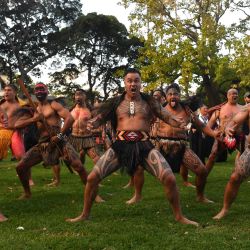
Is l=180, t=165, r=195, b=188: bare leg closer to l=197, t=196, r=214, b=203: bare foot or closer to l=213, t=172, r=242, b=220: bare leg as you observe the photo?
l=197, t=196, r=214, b=203: bare foot

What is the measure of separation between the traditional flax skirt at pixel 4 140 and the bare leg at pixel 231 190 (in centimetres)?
331

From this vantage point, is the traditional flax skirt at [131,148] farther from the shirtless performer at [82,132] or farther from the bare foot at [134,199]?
the shirtless performer at [82,132]

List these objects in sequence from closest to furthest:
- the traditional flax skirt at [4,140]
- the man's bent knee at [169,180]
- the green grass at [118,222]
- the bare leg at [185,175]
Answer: the green grass at [118,222], the man's bent knee at [169,180], the traditional flax skirt at [4,140], the bare leg at [185,175]

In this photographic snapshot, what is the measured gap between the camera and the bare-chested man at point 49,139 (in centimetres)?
736

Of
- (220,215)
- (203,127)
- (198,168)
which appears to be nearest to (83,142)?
(198,168)

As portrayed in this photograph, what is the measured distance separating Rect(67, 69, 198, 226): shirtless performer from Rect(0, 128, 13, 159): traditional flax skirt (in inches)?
71.4

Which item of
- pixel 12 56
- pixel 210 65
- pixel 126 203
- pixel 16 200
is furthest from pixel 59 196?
pixel 12 56

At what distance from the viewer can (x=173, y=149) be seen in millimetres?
7738

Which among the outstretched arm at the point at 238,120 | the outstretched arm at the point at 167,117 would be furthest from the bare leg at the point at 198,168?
the outstretched arm at the point at 167,117

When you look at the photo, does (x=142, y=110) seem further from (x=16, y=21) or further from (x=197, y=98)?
(x=16, y=21)

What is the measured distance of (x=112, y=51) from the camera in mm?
39344

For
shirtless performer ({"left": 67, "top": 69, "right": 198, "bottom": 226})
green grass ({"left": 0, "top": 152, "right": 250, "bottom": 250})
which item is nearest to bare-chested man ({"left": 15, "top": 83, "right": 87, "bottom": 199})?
green grass ({"left": 0, "top": 152, "right": 250, "bottom": 250})

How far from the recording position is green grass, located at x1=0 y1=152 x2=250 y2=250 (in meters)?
5.07

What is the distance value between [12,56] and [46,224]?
3277 cm
